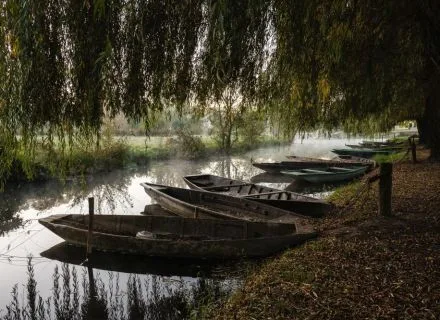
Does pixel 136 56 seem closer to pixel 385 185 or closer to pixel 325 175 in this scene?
pixel 385 185

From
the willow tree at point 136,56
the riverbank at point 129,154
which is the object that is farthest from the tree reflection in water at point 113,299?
the riverbank at point 129,154

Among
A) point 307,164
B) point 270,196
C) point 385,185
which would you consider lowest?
point 270,196

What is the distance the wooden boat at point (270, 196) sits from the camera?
33.6 feet

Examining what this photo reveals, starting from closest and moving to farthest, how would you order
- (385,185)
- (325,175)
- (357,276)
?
(357,276), (385,185), (325,175)

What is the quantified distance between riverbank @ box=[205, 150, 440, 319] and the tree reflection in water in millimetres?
1168

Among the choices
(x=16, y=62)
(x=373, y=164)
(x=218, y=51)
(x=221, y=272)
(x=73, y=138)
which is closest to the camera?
(x=218, y=51)

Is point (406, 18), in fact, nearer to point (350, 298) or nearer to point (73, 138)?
point (350, 298)

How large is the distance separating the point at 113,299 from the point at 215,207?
555 centimetres

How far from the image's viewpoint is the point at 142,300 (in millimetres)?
6816

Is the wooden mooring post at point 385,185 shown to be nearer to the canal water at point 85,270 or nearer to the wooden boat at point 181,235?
the wooden boat at point 181,235

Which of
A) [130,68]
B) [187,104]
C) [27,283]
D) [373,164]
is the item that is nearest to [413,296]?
[187,104]

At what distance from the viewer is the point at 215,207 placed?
39.6 ft

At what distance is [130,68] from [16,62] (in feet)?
3.16

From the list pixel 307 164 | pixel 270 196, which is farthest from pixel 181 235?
pixel 307 164
